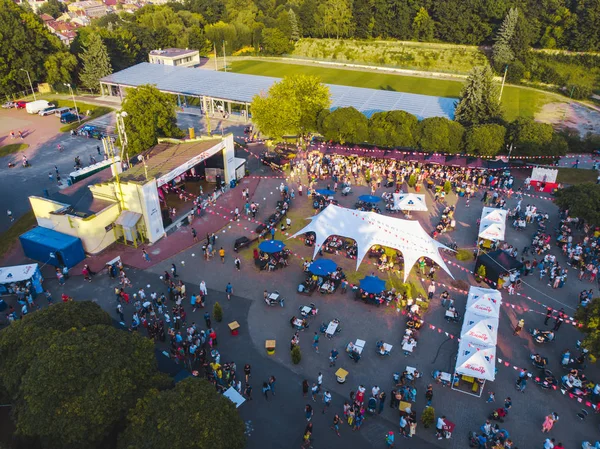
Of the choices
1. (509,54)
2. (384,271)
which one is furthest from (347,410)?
(509,54)

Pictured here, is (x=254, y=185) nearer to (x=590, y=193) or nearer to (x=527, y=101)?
(x=590, y=193)

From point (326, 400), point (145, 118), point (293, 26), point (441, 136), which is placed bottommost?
point (326, 400)

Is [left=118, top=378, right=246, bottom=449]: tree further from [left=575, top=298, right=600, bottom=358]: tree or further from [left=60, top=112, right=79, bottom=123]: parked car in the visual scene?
[left=60, top=112, right=79, bottom=123]: parked car

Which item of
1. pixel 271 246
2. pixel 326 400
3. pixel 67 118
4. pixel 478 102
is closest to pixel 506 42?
pixel 478 102

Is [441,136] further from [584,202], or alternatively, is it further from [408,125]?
[584,202]

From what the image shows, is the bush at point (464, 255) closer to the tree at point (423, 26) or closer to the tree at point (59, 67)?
the tree at point (59, 67)

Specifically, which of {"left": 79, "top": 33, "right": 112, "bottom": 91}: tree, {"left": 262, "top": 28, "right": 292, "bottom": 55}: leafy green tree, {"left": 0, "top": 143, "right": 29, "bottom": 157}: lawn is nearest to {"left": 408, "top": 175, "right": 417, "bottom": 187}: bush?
{"left": 0, "top": 143, "right": 29, "bottom": 157}: lawn
